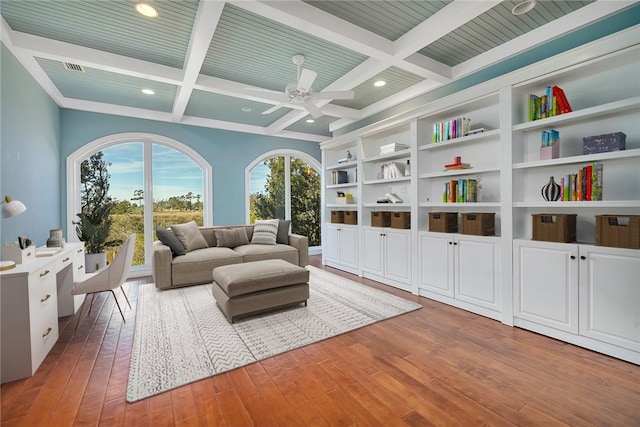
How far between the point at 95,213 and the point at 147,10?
3.18m

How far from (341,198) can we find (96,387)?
4131 mm

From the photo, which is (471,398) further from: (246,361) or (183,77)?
(183,77)

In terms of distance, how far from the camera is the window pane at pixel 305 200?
22.0 feet

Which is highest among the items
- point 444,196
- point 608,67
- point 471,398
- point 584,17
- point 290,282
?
point 584,17

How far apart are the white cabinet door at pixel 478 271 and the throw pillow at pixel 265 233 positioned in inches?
116

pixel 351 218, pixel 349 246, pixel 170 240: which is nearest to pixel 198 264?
pixel 170 240

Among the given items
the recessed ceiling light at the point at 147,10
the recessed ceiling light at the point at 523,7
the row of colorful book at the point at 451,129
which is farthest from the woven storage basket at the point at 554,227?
the recessed ceiling light at the point at 147,10

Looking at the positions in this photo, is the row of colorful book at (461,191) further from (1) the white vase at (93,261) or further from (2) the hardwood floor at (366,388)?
(1) the white vase at (93,261)

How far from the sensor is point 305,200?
22.5 feet

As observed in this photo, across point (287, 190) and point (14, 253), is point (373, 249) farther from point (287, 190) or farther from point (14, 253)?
point (14, 253)

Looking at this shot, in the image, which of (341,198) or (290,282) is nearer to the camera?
(290,282)

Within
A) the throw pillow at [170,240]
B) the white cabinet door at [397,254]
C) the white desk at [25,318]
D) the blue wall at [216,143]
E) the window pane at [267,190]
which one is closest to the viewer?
the white desk at [25,318]

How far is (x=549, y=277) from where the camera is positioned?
250 centimetres

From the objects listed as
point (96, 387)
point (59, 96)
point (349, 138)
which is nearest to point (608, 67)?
point (349, 138)
